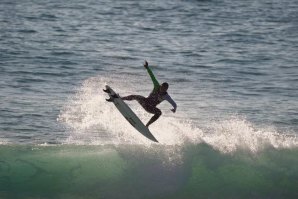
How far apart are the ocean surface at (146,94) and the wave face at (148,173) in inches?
1.2

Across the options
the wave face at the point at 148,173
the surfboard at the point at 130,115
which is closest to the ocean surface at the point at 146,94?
the wave face at the point at 148,173

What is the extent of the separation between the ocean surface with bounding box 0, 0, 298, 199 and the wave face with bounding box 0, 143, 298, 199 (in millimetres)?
30

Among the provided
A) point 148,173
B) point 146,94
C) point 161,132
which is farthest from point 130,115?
point 146,94

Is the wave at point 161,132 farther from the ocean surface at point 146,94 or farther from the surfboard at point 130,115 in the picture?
the surfboard at point 130,115

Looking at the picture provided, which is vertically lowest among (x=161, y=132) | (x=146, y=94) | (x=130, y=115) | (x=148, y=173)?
(x=146, y=94)

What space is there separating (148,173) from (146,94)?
10.1 metres

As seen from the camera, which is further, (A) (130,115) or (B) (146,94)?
(B) (146,94)

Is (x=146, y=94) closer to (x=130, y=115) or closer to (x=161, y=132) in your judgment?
(x=161, y=132)

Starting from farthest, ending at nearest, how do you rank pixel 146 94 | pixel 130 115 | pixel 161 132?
1. pixel 146 94
2. pixel 161 132
3. pixel 130 115

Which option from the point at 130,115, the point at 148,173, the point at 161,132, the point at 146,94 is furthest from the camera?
the point at 146,94

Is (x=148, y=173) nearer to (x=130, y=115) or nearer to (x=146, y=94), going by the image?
(x=130, y=115)

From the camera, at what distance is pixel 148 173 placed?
20203mm

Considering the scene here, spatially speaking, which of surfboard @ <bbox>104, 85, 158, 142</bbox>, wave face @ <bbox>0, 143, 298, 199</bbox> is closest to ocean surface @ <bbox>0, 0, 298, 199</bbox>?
wave face @ <bbox>0, 143, 298, 199</bbox>

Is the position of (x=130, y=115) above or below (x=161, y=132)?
above
